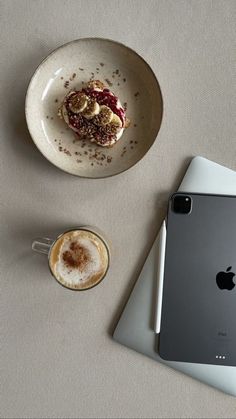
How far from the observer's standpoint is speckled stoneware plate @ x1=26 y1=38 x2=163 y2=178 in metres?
0.89

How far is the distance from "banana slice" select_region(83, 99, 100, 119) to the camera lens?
8.6 inches

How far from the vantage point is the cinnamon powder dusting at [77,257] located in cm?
87

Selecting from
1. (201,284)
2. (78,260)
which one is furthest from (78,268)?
(201,284)

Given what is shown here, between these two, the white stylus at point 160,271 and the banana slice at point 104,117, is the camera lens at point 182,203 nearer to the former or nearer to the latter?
the white stylus at point 160,271

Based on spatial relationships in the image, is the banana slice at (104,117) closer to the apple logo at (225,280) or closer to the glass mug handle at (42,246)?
the glass mug handle at (42,246)

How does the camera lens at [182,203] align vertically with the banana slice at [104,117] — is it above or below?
below

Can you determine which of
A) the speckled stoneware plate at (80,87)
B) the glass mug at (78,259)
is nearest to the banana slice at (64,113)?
the speckled stoneware plate at (80,87)

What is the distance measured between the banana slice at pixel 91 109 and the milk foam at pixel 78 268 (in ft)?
0.73

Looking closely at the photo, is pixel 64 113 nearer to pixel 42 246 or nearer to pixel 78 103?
pixel 78 103

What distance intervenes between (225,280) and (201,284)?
1.8 inches

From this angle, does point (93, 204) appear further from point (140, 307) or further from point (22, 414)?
point (22, 414)

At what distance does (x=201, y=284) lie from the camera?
36.1 inches

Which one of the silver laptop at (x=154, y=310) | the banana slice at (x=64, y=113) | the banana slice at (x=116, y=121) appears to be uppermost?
the banana slice at (x=116, y=121)

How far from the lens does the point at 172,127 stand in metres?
0.92
